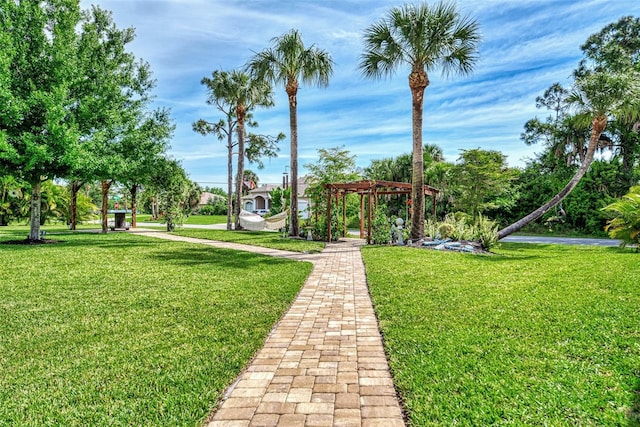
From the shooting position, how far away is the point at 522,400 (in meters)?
2.47

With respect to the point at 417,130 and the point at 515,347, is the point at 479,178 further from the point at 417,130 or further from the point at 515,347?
the point at 515,347

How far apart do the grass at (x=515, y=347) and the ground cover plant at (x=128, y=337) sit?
1525mm

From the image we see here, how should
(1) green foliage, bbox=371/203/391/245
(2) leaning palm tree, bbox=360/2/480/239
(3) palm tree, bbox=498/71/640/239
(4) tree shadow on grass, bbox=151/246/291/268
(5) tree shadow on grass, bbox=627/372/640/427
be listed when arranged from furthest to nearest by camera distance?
1. (1) green foliage, bbox=371/203/391/245
2. (3) palm tree, bbox=498/71/640/239
3. (2) leaning palm tree, bbox=360/2/480/239
4. (4) tree shadow on grass, bbox=151/246/291/268
5. (5) tree shadow on grass, bbox=627/372/640/427

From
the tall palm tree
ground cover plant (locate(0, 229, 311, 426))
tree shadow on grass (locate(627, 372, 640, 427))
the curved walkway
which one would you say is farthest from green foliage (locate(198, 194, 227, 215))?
tree shadow on grass (locate(627, 372, 640, 427))

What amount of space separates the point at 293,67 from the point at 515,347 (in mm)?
14364

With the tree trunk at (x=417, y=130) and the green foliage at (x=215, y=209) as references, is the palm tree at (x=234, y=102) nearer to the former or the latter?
the tree trunk at (x=417, y=130)

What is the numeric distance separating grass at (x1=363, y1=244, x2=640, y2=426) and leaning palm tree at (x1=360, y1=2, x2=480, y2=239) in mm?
6876

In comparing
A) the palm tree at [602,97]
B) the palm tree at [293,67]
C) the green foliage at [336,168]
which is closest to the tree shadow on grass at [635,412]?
the palm tree at [602,97]

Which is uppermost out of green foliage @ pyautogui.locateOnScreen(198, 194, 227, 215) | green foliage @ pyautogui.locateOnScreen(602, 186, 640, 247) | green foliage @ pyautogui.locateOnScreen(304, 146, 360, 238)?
green foliage @ pyautogui.locateOnScreen(304, 146, 360, 238)

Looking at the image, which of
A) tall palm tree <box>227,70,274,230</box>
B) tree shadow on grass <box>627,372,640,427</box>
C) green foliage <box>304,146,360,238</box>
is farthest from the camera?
green foliage <box>304,146,360,238</box>

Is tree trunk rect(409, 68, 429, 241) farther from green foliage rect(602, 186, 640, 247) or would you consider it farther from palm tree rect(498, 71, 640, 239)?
green foliage rect(602, 186, 640, 247)

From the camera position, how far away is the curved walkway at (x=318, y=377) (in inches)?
92.0

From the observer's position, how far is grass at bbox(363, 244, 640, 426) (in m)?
2.38

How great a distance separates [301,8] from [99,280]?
28.2 feet
